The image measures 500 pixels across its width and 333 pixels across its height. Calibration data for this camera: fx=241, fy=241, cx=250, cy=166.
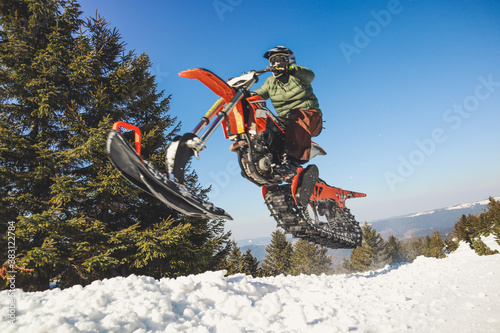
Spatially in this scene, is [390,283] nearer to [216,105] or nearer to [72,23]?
[216,105]

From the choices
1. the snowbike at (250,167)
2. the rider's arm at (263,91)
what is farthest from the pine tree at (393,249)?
the rider's arm at (263,91)

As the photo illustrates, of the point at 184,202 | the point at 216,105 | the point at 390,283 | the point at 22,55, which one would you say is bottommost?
the point at 390,283

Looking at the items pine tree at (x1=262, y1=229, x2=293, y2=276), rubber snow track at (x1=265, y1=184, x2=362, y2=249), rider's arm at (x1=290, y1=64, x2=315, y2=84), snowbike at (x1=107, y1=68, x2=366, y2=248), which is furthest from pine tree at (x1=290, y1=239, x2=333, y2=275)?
rider's arm at (x1=290, y1=64, x2=315, y2=84)

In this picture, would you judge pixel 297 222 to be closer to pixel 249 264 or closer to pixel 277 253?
pixel 249 264

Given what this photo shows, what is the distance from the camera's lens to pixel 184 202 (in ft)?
8.49

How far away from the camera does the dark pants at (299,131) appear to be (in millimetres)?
4520

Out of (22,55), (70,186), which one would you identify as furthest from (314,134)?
(22,55)

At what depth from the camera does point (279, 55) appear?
3967mm

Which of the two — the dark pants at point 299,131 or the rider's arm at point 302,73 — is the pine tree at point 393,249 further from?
the rider's arm at point 302,73

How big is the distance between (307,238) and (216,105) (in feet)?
10.8

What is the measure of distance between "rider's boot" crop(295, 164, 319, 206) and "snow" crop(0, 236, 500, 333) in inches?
57.9

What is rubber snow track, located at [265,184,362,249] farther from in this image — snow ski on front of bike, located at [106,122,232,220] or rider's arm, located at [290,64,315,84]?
snow ski on front of bike, located at [106,122,232,220]

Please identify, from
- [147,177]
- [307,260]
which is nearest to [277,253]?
[307,260]

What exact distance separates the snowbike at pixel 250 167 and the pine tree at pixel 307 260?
3021cm
